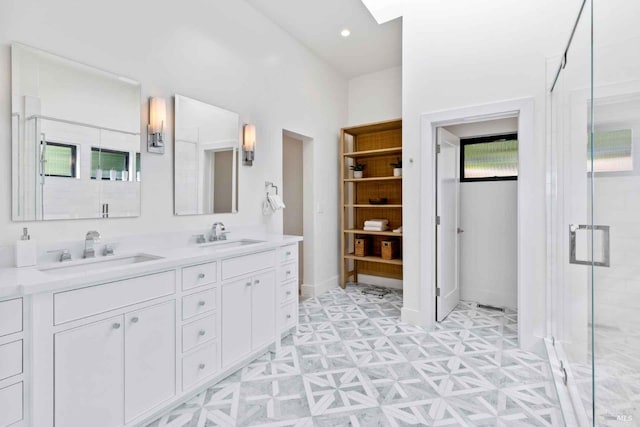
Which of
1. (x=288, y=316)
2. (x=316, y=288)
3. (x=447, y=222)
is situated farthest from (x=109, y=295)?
(x=447, y=222)

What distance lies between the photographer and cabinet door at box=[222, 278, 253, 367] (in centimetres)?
215

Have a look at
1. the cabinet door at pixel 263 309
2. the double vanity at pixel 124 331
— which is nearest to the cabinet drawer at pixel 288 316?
the cabinet door at pixel 263 309

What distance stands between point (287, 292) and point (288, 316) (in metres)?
0.21

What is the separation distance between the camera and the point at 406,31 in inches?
126

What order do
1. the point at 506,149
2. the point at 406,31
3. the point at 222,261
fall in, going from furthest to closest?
the point at 506,149 < the point at 406,31 < the point at 222,261

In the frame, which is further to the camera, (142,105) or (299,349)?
(299,349)

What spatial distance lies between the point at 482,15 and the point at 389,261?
2.67 m

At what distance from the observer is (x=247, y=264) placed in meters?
2.33

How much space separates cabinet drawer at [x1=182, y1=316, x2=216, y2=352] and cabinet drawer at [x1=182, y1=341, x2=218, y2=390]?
0.17ft

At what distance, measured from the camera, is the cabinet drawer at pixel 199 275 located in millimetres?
1901

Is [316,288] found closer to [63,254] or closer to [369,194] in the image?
[369,194]

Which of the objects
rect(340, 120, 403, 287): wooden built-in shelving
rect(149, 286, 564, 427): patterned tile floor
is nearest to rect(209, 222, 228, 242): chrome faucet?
rect(149, 286, 564, 427): patterned tile floor

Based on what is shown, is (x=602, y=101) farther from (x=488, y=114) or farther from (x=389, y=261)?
(x=389, y=261)

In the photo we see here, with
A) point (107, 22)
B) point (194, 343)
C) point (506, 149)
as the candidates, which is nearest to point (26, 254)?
point (194, 343)
